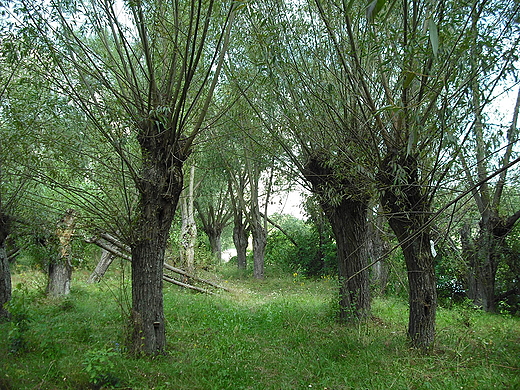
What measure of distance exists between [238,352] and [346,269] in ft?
Answer: 8.60

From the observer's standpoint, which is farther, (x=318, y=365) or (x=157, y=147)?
(x=157, y=147)

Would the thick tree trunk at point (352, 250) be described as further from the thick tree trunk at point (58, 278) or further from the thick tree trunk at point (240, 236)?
the thick tree trunk at point (240, 236)

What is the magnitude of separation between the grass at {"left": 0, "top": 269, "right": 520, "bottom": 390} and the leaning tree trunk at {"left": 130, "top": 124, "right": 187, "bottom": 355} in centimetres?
27

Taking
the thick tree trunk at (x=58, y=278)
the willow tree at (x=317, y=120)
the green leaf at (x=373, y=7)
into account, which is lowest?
the thick tree trunk at (x=58, y=278)

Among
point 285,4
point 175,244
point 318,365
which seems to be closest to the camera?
point 318,365

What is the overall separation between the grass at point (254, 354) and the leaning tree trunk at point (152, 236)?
0.27 metres

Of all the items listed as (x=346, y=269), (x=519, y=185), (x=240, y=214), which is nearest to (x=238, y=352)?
(x=346, y=269)

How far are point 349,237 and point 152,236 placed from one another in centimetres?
347

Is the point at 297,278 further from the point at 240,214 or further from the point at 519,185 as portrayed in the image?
the point at 519,185

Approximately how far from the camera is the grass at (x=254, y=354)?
3850 millimetres

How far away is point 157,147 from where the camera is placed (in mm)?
4848

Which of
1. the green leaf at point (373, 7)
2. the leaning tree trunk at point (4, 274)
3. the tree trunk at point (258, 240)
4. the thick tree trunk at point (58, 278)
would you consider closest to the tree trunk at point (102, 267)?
the thick tree trunk at point (58, 278)

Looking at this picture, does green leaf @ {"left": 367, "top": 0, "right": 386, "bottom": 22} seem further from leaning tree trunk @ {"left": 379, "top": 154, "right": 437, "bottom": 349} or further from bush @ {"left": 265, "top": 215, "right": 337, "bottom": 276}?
bush @ {"left": 265, "top": 215, "right": 337, "bottom": 276}

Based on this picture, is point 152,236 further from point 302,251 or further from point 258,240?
point 302,251
